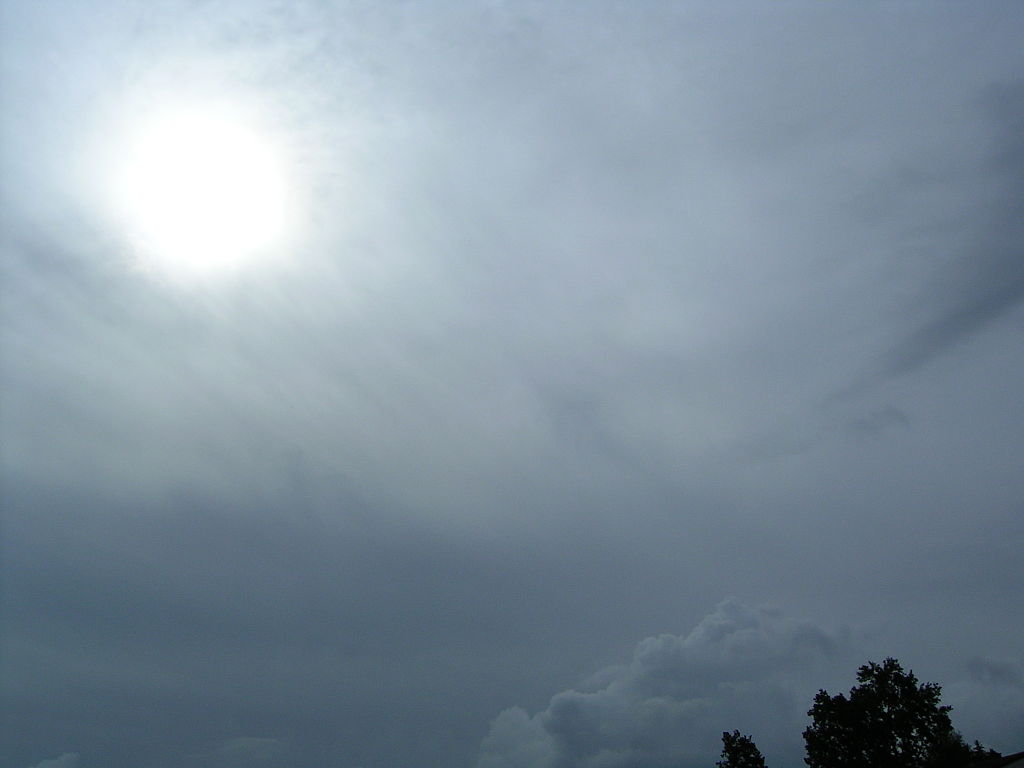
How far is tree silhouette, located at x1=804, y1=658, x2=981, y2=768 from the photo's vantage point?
339 ft

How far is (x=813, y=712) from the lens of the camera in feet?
361

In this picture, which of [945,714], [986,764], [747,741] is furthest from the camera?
[747,741]

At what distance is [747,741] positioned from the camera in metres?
115

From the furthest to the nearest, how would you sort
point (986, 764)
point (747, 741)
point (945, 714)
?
point (747, 741) → point (945, 714) → point (986, 764)

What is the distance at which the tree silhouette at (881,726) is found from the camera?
10331cm

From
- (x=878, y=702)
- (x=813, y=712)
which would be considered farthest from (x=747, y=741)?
(x=878, y=702)

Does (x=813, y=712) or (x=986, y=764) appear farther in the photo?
(x=813, y=712)

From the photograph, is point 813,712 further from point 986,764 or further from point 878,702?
point 986,764

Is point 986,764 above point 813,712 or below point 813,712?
below

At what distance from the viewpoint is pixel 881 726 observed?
345ft

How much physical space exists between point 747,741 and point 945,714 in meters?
26.9

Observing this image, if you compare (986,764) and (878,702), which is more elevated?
(878,702)

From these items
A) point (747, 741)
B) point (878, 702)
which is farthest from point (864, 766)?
point (747, 741)

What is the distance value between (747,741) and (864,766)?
16.5m
